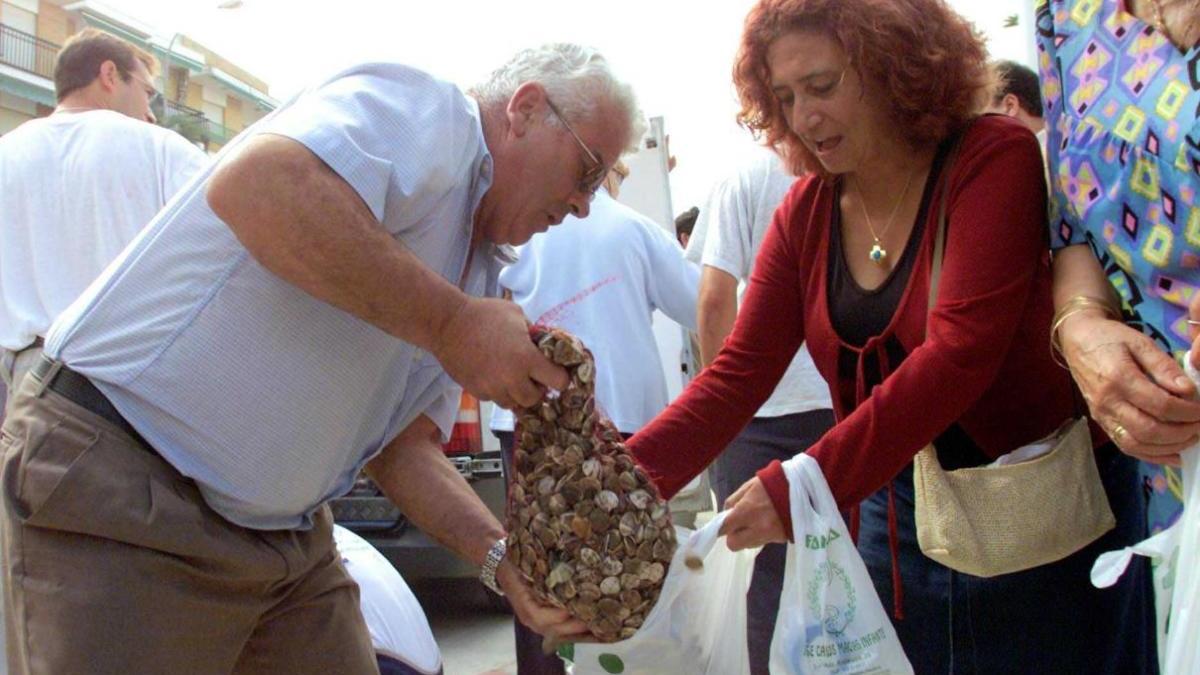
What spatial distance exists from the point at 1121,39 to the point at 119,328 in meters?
1.55

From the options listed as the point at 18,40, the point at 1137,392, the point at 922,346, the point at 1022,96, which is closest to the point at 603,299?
the point at 1022,96

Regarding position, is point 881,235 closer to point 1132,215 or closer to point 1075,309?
point 1075,309

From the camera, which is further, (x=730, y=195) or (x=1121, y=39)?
(x=730, y=195)

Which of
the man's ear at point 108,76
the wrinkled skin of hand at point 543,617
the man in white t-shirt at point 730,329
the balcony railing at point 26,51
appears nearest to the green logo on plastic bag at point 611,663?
the wrinkled skin of hand at point 543,617

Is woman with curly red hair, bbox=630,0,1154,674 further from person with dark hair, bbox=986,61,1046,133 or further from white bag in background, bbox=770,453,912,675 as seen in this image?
person with dark hair, bbox=986,61,1046,133

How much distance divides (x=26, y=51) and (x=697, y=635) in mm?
32022

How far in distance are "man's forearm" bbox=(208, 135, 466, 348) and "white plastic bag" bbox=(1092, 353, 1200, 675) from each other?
1025mm

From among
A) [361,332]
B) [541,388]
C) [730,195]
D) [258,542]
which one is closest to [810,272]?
[541,388]

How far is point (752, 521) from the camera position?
6.20 ft

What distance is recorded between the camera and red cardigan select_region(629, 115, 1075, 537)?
1.83m

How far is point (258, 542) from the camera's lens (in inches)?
75.2

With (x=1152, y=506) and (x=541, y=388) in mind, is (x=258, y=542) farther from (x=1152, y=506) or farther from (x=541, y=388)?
(x=1152, y=506)

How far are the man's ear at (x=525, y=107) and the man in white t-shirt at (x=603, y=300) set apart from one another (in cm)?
190

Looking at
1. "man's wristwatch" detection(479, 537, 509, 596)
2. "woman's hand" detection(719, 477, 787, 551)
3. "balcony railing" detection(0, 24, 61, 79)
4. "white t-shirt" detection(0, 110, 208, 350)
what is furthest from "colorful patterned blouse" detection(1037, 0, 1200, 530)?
"balcony railing" detection(0, 24, 61, 79)
